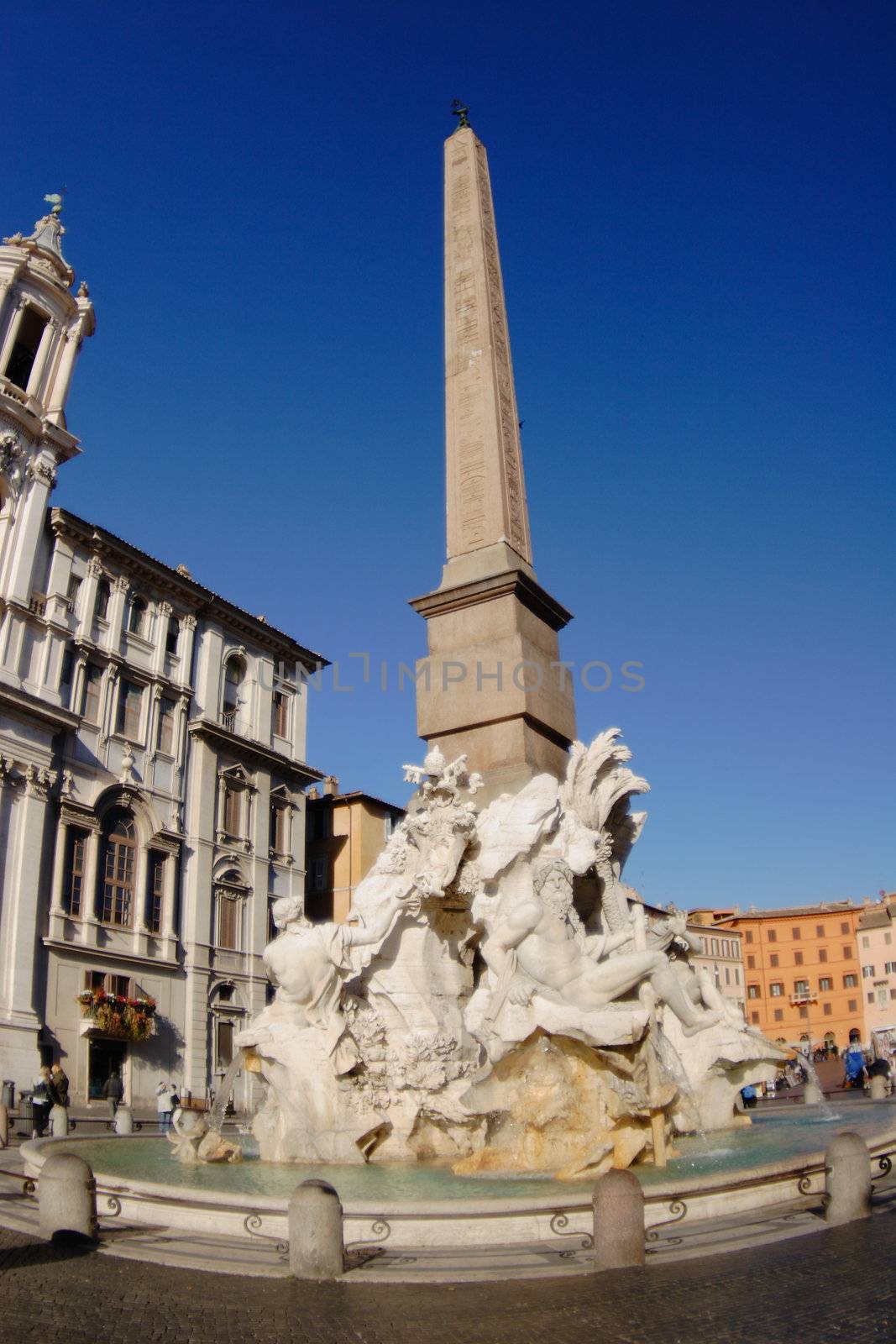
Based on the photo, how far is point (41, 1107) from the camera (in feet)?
46.2

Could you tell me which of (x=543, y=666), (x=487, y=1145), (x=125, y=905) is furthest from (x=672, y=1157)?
(x=125, y=905)

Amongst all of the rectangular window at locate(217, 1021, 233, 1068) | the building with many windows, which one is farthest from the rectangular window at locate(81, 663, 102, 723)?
the building with many windows

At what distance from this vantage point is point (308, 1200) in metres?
4.37

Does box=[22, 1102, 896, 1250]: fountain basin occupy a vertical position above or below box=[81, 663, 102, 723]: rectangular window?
below

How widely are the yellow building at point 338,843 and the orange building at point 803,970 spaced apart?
34.4 metres

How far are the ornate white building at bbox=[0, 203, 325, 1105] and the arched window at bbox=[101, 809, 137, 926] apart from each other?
0.04 metres

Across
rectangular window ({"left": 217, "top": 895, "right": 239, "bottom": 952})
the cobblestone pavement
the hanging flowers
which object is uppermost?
rectangular window ({"left": 217, "top": 895, "right": 239, "bottom": 952})

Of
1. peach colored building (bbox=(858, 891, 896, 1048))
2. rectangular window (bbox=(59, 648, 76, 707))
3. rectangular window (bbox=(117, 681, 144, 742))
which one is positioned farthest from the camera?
peach colored building (bbox=(858, 891, 896, 1048))

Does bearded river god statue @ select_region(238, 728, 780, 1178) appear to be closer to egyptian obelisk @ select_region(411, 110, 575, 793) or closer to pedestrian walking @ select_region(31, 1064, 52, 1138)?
egyptian obelisk @ select_region(411, 110, 575, 793)

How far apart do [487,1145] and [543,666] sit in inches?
168

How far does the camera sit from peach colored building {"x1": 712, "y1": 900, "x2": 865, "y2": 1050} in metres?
62.8

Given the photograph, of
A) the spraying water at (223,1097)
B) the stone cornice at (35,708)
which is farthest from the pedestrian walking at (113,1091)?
the spraying water at (223,1097)

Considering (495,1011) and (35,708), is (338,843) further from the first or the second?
(495,1011)

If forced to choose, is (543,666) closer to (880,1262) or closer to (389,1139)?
(389,1139)
